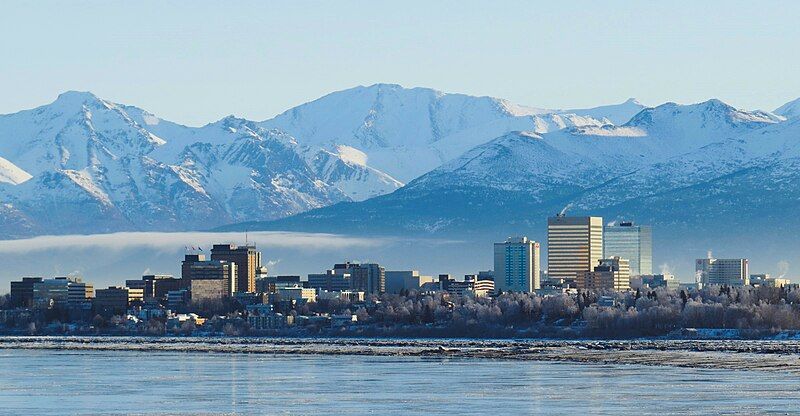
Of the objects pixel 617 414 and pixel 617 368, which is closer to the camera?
pixel 617 414

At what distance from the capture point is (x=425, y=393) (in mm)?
156625

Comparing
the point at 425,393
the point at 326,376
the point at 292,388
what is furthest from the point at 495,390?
the point at 326,376

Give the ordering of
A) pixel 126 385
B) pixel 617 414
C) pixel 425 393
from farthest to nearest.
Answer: pixel 126 385 < pixel 425 393 < pixel 617 414

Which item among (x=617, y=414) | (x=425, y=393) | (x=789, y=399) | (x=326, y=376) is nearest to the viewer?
(x=617, y=414)

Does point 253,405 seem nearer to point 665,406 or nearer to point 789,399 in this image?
point 665,406

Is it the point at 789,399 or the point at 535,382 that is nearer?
the point at 789,399

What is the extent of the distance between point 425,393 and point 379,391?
196 inches

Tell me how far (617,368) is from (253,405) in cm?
5999

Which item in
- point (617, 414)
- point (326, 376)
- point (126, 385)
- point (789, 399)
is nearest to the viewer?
point (617, 414)

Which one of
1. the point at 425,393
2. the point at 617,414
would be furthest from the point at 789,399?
the point at 425,393

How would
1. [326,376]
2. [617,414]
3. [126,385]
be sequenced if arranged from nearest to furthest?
1. [617,414]
2. [126,385]
3. [326,376]

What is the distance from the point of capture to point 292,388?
544 ft

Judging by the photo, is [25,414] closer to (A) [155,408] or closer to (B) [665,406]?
(A) [155,408]

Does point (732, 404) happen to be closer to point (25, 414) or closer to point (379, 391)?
point (379, 391)
